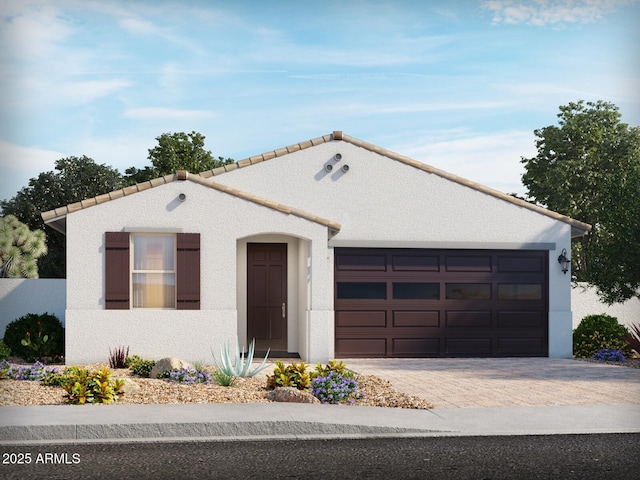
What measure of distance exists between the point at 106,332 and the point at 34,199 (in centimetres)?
2624

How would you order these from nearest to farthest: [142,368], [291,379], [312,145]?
[291,379] < [142,368] < [312,145]

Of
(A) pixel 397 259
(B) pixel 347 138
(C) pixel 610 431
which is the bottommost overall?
(C) pixel 610 431

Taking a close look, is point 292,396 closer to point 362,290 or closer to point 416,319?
point 362,290

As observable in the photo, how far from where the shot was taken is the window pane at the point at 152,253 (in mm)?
16766

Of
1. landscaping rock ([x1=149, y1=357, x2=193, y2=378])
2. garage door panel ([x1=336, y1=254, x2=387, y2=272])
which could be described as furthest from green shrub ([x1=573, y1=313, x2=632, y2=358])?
landscaping rock ([x1=149, y1=357, x2=193, y2=378])

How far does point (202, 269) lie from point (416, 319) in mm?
5024

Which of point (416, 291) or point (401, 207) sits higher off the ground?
point (401, 207)

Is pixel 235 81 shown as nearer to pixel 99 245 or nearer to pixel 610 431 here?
pixel 99 245

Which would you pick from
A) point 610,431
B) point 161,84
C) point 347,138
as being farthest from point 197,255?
point 610,431

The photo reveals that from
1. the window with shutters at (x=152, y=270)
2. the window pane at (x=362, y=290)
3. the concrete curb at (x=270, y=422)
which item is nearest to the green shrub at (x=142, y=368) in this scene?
the window with shutters at (x=152, y=270)

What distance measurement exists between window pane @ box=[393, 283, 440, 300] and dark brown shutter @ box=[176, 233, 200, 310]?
457 centimetres

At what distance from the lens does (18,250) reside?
3108 centimetres

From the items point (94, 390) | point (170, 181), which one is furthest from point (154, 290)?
point (94, 390)

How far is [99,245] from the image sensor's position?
1655cm
